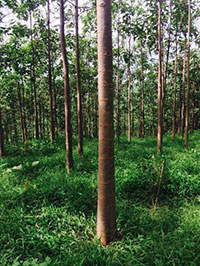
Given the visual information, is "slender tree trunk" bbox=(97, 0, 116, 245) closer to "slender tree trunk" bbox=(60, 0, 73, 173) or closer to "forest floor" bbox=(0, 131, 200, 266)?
"forest floor" bbox=(0, 131, 200, 266)

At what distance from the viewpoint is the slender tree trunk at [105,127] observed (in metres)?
2.79

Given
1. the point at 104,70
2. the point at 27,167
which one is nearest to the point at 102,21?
the point at 104,70

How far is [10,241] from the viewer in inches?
127

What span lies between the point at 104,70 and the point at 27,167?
5.36 meters

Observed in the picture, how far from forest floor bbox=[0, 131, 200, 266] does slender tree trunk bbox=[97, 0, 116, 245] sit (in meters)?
0.36

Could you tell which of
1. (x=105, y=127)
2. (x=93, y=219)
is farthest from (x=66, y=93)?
(x=93, y=219)

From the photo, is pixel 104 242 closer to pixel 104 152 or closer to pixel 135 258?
pixel 135 258

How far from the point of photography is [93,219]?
385 cm

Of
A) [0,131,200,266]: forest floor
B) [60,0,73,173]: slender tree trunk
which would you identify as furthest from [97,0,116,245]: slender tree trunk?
[60,0,73,173]: slender tree trunk

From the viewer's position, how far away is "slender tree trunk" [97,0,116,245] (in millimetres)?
2795

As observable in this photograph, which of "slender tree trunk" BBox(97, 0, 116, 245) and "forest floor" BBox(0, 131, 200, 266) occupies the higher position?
"slender tree trunk" BBox(97, 0, 116, 245)

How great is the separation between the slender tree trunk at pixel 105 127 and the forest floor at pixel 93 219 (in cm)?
36

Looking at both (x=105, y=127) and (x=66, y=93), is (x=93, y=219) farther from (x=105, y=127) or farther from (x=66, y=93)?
(x=66, y=93)

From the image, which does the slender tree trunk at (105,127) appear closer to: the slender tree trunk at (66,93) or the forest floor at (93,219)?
the forest floor at (93,219)
